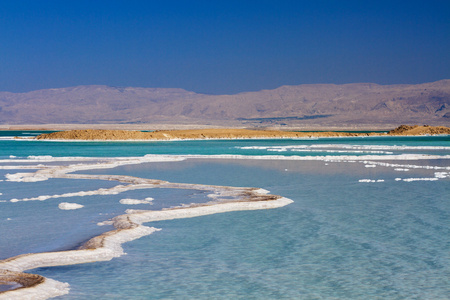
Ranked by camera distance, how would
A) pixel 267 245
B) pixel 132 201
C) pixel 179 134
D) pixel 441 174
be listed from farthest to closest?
pixel 179 134, pixel 441 174, pixel 132 201, pixel 267 245

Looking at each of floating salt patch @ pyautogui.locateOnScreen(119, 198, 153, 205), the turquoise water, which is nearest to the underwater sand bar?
the turquoise water

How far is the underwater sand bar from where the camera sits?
6.73 meters

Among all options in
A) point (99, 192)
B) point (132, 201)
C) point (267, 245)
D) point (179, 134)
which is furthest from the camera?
point (179, 134)

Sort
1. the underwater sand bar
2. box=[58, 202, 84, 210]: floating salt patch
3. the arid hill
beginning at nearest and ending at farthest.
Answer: the underwater sand bar < box=[58, 202, 84, 210]: floating salt patch < the arid hill

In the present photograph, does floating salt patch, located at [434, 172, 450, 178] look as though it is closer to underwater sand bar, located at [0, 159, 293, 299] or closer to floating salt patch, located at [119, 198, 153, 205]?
underwater sand bar, located at [0, 159, 293, 299]

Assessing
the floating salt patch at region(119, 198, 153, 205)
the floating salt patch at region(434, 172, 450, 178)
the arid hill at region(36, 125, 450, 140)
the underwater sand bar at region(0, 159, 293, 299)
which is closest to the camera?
the underwater sand bar at region(0, 159, 293, 299)

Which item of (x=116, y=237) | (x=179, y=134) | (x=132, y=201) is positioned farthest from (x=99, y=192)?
(x=179, y=134)

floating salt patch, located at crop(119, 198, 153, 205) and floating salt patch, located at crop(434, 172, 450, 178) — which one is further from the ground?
floating salt patch, located at crop(119, 198, 153, 205)

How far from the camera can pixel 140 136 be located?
66.9 metres

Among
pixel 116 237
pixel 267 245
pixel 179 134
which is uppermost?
pixel 179 134

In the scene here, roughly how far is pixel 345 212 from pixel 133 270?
19.1ft

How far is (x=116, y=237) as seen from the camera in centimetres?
918

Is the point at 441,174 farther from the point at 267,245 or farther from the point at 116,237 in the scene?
the point at 116,237

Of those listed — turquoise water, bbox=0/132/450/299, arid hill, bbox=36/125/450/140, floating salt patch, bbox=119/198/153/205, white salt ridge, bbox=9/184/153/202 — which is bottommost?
turquoise water, bbox=0/132/450/299
